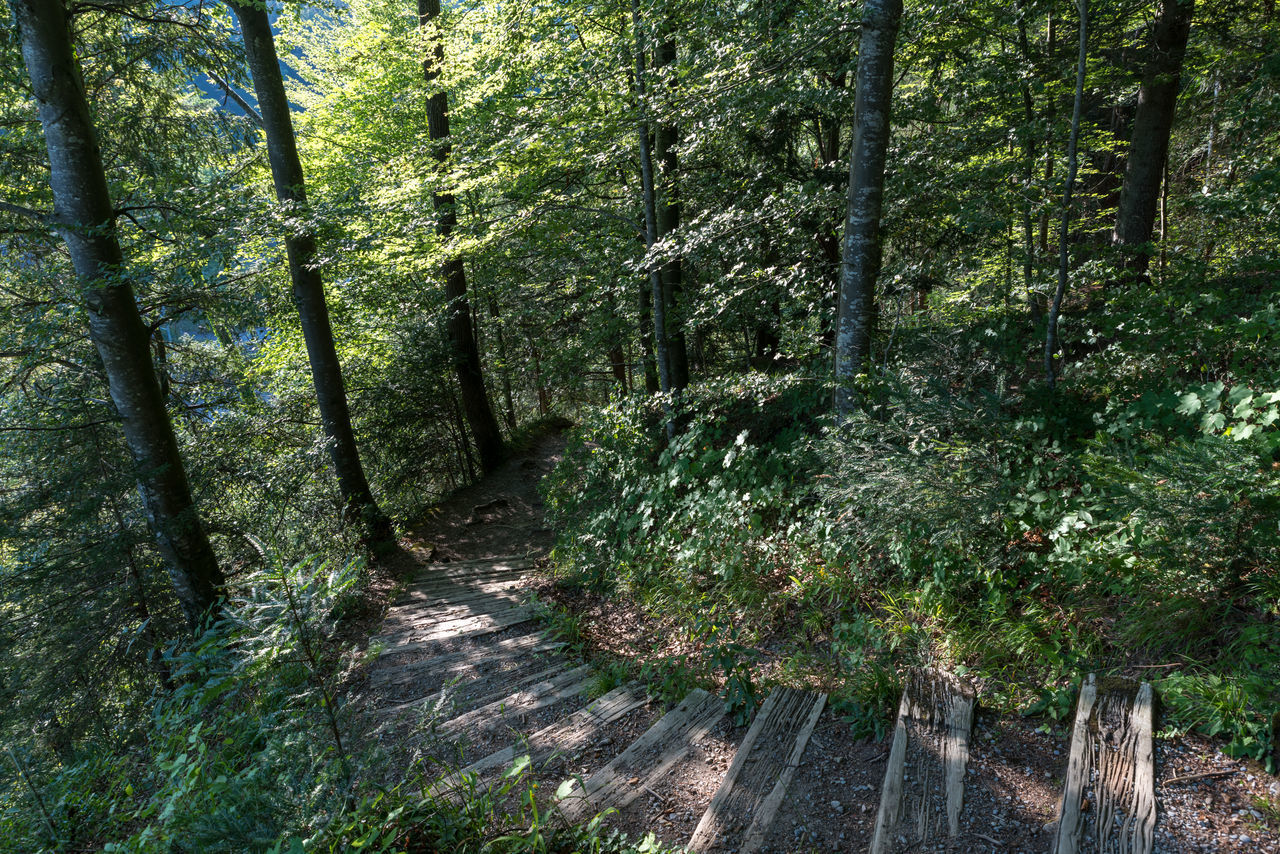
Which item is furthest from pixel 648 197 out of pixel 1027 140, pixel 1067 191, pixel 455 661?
pixel 455 661

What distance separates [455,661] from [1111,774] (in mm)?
4350

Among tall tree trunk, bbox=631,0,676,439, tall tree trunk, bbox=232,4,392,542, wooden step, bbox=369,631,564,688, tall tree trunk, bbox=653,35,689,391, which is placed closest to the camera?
wooden step, bbox=369,631,564,688

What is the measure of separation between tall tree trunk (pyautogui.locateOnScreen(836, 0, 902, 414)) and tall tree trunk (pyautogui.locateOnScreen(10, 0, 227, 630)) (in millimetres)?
5785

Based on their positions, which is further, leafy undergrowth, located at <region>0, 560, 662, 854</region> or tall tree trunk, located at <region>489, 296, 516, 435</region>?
tall tree trunk, located at <region>489, 296, 516, 435</region>

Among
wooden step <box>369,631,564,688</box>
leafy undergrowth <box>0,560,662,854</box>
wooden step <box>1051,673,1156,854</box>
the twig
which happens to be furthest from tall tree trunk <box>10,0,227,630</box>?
the twig

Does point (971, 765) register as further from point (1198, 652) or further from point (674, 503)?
point (674, 503)

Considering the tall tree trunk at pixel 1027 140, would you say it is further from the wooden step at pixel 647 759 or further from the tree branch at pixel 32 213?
the tree branch at pixel 32 213

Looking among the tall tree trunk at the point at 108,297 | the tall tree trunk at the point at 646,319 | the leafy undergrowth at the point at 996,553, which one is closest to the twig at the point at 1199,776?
the leafy undergrowth at the point at 996,553

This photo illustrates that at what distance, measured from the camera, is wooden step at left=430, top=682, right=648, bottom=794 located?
10.8 ft

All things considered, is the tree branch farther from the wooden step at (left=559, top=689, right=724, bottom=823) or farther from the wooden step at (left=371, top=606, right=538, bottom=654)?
the wooden step at (left=559, top=689, right=724, bottom=823)

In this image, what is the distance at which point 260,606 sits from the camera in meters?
2.44

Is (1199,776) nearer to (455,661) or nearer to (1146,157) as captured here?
(455,661)

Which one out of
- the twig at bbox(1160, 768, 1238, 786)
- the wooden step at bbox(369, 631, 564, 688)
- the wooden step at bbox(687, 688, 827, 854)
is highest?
the twig at bbox(1160, 768, 1238, 786)

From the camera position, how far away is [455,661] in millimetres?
5020
